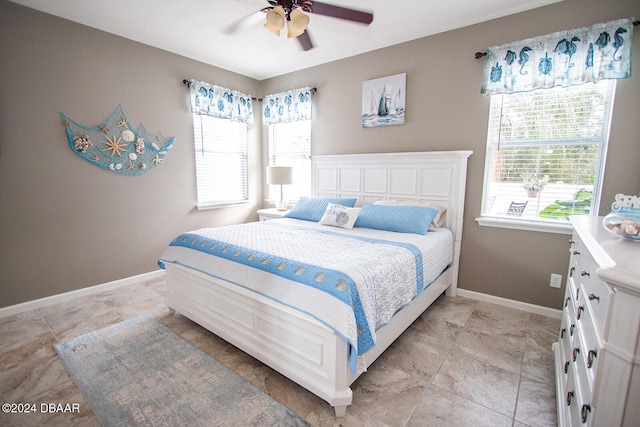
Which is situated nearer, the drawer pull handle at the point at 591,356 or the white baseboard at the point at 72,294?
the drawer pull handle at the point at 591,356

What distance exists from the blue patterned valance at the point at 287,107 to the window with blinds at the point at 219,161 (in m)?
0.43

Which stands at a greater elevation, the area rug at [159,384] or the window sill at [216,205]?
the window sill at [216,205]

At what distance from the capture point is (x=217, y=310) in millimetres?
2184

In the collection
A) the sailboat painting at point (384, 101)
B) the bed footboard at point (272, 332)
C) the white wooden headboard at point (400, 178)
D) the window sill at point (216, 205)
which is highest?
the sailboat painting at point (384, 101)

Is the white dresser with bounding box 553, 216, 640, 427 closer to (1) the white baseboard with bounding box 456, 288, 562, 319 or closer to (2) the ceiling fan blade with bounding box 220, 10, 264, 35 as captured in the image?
(1) the white baseboard with bounding box 456, 288, 562, 319

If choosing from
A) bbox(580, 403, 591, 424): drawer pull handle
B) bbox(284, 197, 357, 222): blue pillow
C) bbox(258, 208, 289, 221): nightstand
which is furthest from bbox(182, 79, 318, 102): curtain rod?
bbox(580, 403, 591, 424): drawer pull handle

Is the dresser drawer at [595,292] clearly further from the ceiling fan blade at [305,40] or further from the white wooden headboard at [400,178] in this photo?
the ceiling fan blade at [305,40]

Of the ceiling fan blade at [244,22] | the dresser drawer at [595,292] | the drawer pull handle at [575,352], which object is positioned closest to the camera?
the dresser drawer at [595,292]

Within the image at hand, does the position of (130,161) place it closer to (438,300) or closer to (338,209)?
(338,209)

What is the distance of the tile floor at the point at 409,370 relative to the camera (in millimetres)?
1562

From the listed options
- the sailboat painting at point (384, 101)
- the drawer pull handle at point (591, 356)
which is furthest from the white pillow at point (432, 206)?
the drawer pull handle at point (591, 356)

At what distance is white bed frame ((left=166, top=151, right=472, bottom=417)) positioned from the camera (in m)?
1.58

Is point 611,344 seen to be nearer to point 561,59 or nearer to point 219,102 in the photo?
point 561,59

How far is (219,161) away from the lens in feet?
13.5
